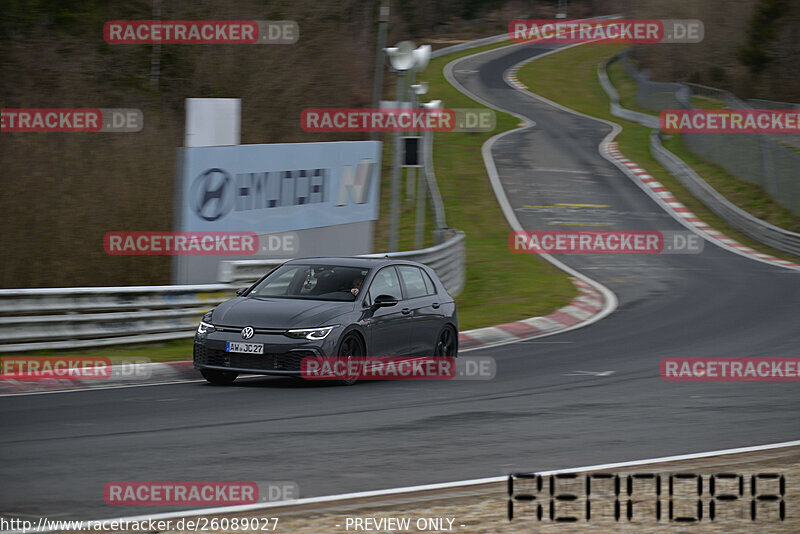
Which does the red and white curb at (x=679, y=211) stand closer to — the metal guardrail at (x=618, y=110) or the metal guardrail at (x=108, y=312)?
the metal guardrail at (x=618, y=110)

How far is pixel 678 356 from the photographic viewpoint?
618 inches

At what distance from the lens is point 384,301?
13.3 m

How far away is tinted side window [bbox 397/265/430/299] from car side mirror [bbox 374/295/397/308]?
889mm


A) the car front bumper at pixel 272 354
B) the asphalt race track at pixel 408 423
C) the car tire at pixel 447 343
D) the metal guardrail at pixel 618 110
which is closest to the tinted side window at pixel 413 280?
the car tire at pixel 447 343

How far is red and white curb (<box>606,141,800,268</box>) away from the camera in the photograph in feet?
107

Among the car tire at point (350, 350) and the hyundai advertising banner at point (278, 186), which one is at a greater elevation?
the hyundai advertising banner at point (278, 186)

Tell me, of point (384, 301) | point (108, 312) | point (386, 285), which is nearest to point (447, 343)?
point (386, 285)

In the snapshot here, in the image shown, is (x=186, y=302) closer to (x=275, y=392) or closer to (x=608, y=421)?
(x=275, y=392)

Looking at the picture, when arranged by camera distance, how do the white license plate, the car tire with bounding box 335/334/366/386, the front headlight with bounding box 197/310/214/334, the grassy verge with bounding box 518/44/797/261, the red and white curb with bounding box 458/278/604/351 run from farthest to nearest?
the grassy verge with bounding box 518/44/797/261, the red and white curb with bounding box 458/278/604/351, the car tire with bounding box 335/334/366/386, the front headlight with bounding box 197/310/214/334, the white license plate

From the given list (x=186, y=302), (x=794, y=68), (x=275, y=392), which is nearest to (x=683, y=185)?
(x=794, y=68)

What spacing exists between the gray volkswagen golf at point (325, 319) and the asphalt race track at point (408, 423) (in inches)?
15.9

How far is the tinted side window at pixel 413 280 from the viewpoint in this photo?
14.3 metres

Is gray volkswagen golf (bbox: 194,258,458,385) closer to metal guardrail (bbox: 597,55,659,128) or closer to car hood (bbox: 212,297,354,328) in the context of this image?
car hood (bbox: 212,297,354,328)

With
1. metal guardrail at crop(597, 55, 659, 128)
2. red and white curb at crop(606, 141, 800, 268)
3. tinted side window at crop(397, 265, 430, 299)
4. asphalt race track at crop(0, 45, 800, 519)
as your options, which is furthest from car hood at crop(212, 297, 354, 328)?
metal guardrail at crop(597, 55, 659, 128)
